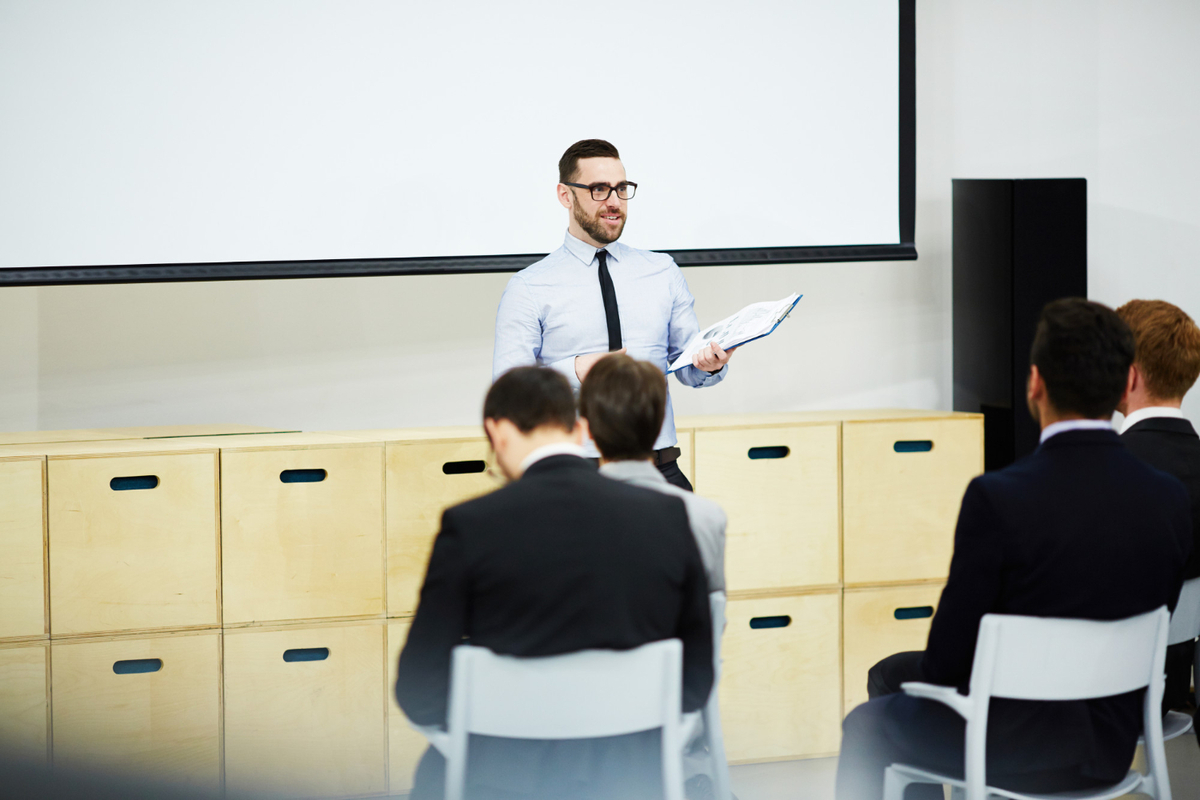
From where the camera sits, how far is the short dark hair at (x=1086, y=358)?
5.63 feet

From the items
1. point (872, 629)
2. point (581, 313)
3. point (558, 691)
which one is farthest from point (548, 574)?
point (872, 629)

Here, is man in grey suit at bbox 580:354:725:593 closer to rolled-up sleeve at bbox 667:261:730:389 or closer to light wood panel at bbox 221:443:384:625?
rolled-up sleeve at bbox 667:261:730:389

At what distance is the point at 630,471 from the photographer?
1.82 metres

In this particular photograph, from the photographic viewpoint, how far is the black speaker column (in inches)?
140

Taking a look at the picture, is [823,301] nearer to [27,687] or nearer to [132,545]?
[132,545]

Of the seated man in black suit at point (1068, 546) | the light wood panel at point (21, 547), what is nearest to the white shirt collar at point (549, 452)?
the seated man in black suit at point (1068, 546)

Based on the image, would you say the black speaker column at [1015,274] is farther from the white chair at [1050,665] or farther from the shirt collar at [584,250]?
the white chair at [1050,665]

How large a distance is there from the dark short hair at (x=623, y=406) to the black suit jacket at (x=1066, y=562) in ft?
1.78

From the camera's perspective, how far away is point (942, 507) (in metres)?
3.35

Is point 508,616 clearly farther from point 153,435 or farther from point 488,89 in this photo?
point 488,89

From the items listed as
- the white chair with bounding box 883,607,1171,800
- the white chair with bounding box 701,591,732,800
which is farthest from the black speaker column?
the white chair with bounding box 701,591,732,800

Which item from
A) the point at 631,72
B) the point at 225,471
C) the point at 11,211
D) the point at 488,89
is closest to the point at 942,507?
the point at 631,72

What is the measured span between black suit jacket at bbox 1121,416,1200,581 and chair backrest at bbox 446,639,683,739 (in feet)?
4.08

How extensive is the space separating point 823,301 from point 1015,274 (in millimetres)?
694
